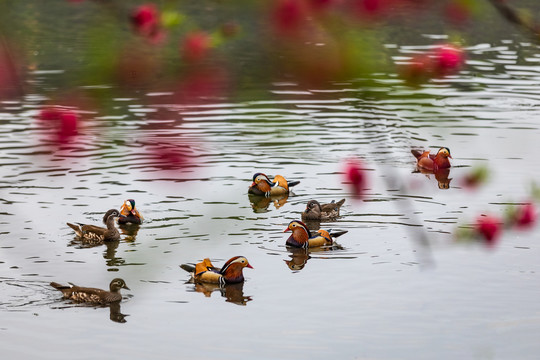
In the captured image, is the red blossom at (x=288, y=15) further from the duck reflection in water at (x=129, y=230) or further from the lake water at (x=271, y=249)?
the duck reflection in water at (x=129, y=230)

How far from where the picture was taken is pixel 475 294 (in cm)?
1413

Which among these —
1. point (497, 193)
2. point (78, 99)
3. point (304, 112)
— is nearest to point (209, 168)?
point (497, 193)

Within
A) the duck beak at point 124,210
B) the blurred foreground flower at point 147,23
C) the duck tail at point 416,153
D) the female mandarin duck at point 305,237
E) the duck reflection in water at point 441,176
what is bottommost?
the duck reflection in water at point 441,176

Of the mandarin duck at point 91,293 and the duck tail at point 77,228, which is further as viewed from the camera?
the duck tail at point 77,228

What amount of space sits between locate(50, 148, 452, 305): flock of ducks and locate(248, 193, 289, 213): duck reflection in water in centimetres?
7

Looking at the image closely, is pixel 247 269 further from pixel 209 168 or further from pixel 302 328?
pixel 209 168

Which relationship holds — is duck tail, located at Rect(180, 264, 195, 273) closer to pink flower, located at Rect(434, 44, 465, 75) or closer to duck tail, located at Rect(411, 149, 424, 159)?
duck tail, located at Rect(411, 149, 424, 159)

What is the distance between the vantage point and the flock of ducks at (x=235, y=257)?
45.9 feet

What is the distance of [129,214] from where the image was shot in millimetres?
17688

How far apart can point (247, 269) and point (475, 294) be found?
3160 mm

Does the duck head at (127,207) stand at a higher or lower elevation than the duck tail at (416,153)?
higher

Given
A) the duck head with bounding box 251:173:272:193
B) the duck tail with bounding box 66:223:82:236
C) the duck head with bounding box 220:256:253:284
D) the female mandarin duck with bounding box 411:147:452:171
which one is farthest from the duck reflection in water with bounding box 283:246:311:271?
the female mandarin duck with bounding box 411:147:452:171

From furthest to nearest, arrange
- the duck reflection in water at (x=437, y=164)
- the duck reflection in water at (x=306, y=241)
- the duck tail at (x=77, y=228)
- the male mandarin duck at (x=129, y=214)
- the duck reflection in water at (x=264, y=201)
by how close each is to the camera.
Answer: the duck reflection in water at (x=437, y=164)
the duck reflection in water at (x=264, y=201)
the male mandarin duck at (x=129, y=214)
the duck tail at (x=77, y=228)
the duck reflection in water at (x=306, y=241)

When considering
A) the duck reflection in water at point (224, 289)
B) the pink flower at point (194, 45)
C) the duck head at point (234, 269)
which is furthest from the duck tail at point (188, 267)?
the pink flower at point (194, 45)
